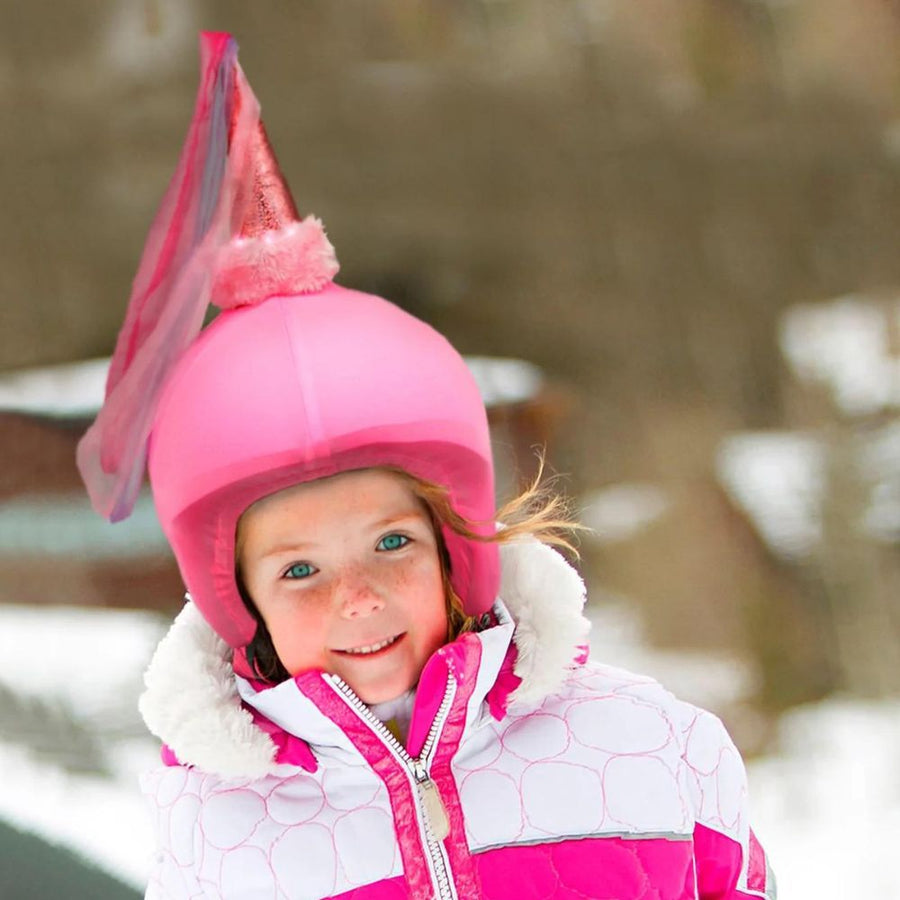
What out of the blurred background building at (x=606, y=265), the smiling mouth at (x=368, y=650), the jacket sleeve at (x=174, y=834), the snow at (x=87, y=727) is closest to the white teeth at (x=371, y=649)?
the smiling mouth at (x=368, y=650)

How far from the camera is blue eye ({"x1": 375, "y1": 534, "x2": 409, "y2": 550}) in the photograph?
2.09 feet

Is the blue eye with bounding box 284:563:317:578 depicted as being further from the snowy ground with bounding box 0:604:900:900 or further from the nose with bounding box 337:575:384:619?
the snowy ground with bounding box 0:604:900:900

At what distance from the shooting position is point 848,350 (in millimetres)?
1662

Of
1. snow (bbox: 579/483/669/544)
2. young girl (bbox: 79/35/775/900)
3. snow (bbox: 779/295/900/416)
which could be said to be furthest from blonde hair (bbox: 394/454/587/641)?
snow (bbox: 779/295/900/416)

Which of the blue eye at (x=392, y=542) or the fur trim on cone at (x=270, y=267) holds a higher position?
the fur trim on cone at (x=270, y=267)

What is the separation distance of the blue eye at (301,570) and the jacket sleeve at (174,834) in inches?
6.1

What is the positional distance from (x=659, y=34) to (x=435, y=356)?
1051 millimetres

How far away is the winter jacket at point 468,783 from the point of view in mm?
630

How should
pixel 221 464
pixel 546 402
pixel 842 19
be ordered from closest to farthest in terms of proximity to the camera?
pixel 221 464 < pixel 842 19 < pixel 546 402

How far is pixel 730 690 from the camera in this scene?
Answer: 60.7 inches

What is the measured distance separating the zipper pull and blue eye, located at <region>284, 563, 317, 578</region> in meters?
0.12

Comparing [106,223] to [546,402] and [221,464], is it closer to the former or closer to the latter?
[546,402]

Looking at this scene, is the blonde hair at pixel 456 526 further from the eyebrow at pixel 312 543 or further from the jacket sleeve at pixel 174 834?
the jacket sleeve at pixel 174 834

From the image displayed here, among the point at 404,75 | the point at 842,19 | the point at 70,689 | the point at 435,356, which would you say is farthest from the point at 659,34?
the point at 70,689
